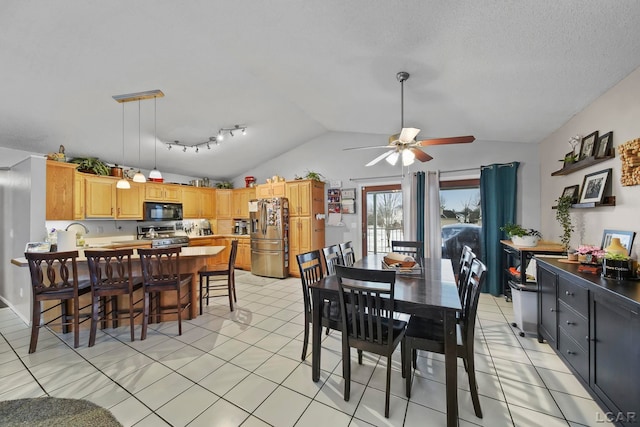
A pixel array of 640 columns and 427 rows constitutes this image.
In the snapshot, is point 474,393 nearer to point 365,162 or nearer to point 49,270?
point 49,270

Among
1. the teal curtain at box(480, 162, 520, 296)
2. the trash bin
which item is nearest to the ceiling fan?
the trash bin

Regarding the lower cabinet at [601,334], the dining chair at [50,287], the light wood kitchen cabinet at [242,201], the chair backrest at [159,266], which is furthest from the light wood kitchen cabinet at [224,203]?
the lower cabinet at [601,334]

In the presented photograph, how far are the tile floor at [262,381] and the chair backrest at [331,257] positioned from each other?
812mm

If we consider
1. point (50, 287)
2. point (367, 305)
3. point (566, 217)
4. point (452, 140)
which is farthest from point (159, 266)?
point (566, 217)

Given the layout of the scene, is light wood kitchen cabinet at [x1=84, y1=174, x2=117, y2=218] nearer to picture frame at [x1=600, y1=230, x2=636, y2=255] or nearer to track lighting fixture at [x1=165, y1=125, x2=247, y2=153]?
track lighting fixture at [x1=165, y1=125, x2=247, y2=153]

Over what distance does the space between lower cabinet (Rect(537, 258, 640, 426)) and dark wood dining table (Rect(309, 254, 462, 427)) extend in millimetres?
821

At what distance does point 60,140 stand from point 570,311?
6503 mm

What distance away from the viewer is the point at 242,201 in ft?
21.4

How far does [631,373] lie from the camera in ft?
4.42

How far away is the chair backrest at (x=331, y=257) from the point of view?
8.38 feet

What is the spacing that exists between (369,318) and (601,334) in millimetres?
1478

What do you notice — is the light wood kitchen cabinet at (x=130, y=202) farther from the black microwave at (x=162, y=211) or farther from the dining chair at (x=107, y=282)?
the dining chair at (x=107, y=282)

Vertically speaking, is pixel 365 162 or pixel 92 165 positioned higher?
pixel 365 162

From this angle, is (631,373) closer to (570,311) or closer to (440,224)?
(570,311)
